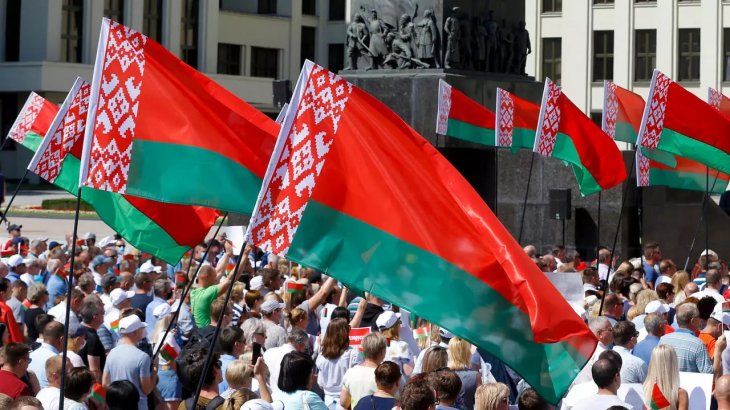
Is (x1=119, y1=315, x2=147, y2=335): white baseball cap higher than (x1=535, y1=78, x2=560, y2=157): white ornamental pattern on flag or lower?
lower

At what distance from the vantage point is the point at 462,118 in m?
19.5

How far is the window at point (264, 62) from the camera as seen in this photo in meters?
65.3

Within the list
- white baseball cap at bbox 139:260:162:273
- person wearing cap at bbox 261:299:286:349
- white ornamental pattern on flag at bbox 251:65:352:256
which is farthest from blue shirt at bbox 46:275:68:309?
white ornamental pattern on flag at bbox 251:65:352:256

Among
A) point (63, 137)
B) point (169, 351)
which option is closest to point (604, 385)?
point (169, 351)

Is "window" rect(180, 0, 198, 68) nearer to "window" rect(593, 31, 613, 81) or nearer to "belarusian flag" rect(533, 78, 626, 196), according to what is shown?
"window" rect(593, 31, 613, 81)

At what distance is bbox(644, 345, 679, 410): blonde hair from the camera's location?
837cm

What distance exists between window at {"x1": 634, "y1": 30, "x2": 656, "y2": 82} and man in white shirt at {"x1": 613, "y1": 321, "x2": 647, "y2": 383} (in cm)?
4951

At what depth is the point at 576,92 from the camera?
59469 mm

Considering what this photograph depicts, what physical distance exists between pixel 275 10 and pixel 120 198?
2258 inches

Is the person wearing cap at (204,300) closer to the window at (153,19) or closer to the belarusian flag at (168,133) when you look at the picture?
the belarusian flag at (168,133)

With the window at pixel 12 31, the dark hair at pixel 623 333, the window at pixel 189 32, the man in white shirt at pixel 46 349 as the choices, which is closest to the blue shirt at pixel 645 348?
the dark hair at pixel 623 333

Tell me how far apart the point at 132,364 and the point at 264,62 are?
187 ft

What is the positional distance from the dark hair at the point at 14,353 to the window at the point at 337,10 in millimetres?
59909

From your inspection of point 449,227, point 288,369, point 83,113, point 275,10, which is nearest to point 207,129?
point 288,369
